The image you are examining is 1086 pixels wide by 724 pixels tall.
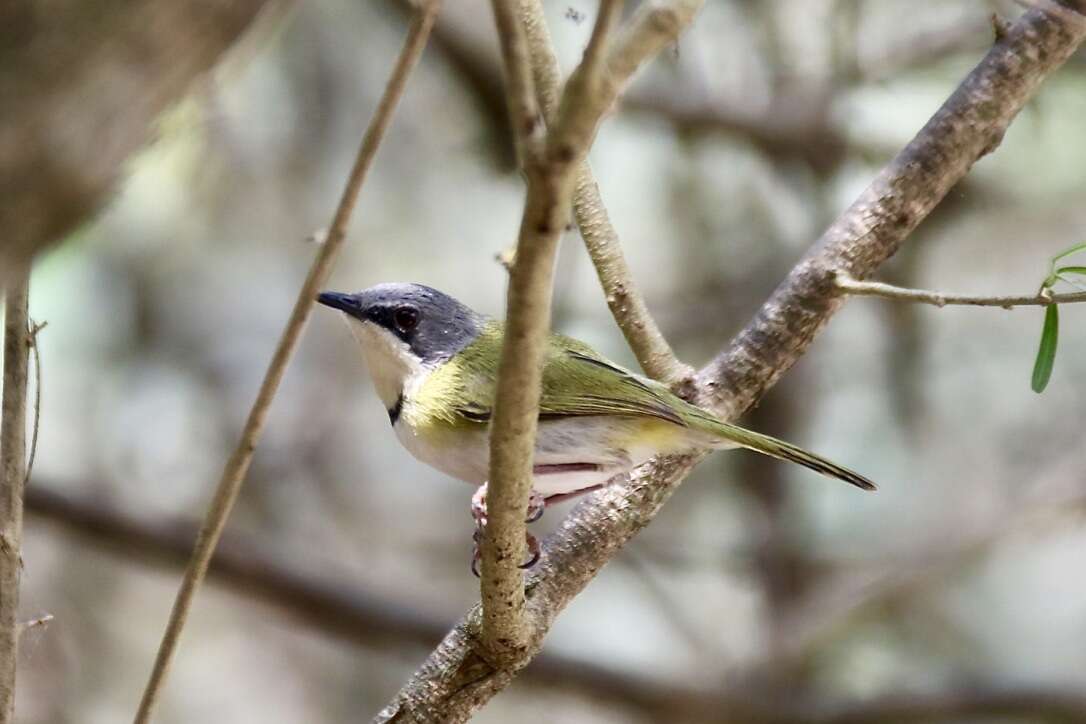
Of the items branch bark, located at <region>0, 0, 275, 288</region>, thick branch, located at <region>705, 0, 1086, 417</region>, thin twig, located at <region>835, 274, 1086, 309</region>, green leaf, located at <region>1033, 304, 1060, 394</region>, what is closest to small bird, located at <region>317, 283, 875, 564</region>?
thick branch, located at <region>705, 0, 1086, 417</region>

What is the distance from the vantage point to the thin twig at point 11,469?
2211 mm

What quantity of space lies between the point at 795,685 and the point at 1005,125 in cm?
380

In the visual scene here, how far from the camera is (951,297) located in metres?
2.73

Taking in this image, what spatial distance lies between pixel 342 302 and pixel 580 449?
42.6 inches

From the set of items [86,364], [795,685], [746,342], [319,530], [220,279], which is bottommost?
[746,342]

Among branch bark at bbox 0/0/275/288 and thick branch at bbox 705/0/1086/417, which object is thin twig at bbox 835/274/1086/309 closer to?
thick branch at bbox 705/0/1086/417

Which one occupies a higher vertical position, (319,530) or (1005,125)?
(319,530)

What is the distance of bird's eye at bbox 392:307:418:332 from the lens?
411 centimetres

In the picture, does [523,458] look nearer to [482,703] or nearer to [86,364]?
[482,703]

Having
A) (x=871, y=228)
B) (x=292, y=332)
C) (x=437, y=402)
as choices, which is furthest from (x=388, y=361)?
(x=292, y=332)

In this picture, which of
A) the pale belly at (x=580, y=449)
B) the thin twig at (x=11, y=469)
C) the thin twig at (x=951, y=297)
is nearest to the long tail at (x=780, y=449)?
the pale belly at (x=580, y=449)

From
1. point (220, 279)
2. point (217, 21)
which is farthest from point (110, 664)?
point (217, 21)

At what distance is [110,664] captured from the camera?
24.7 feet

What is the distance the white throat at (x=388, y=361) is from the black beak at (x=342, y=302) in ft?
0.16
